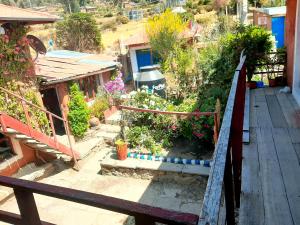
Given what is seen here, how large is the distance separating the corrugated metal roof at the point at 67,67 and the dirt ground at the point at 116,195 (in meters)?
4.06

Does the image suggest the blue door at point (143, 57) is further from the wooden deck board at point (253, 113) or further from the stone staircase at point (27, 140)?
the wooden deck board at point (253, 113)

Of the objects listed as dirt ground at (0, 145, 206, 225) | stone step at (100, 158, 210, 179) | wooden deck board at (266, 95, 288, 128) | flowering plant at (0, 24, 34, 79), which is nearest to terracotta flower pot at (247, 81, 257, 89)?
wooden deck board at (266, 95, 288, 128)

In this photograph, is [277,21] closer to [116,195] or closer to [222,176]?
[116,195]

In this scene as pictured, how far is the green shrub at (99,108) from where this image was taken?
1308 centimetres

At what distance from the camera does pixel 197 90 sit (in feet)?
39.3

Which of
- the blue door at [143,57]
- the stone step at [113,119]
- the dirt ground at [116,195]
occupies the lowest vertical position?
the dirt ground at [116,195]

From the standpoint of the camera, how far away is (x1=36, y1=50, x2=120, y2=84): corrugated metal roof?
10930 mm

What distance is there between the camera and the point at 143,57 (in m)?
20.4

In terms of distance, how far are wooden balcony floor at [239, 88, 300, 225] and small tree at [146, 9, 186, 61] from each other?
45.8ft

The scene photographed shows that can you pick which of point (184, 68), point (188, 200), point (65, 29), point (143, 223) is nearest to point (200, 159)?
point (188, 200)

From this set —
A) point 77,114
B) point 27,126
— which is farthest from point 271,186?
point 77,114

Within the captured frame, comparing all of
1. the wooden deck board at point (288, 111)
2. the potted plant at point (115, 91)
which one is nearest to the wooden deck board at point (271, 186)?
the wooden deck board at point (288, 111)

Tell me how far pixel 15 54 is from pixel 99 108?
539 cm

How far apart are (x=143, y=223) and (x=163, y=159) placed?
7236mm
